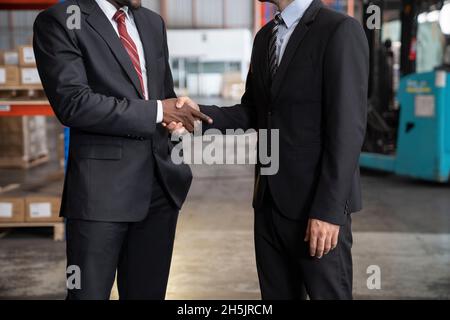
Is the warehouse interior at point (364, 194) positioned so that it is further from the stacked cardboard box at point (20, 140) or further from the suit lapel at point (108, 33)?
the suit lapel at point (108, 33)

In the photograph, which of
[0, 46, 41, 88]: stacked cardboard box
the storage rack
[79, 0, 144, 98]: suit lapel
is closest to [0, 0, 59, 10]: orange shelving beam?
the storage rack

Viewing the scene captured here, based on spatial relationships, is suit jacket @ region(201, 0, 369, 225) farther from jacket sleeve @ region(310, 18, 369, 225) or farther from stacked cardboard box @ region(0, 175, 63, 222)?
stacked cardboard box @ region(0, 175, 63, 222)

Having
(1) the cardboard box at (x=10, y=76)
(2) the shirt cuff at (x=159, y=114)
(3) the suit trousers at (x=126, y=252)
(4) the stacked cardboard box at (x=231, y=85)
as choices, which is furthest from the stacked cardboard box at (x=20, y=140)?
(4) the stacked cardboard box at (x=231, y=85)

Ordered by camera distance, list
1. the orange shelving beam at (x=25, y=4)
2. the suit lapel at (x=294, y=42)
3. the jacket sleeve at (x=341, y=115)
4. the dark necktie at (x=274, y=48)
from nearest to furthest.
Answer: the jacket sleeve at (x=341, y=115) < the suit lapel at (x=294, y=42) < the dark necktie at (x=274, y=48) < the orange shelving beam at (x=25, y=4)

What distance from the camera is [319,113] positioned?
216 cm

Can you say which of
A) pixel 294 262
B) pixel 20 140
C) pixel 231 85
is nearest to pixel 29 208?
pixel 294 262

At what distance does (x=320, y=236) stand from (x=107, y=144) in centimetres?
88

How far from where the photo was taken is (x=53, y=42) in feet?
7.08

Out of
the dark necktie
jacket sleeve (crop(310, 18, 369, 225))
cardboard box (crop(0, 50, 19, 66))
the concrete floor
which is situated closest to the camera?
jacket sleeve (crop(310, 18, 369, 225))

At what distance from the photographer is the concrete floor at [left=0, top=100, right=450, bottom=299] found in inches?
173

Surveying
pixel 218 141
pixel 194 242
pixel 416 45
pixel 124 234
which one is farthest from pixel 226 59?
pixel 124 234

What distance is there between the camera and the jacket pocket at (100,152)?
7.36 ft

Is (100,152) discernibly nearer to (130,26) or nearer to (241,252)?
(130,26)
